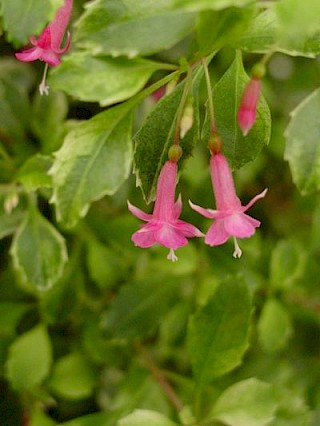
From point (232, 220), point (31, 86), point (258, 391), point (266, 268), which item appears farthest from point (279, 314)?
point (31, 86)

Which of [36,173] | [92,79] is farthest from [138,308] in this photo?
[92,79]

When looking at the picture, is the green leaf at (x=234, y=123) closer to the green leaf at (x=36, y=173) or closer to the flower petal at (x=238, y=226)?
the flower petal at (x=238, y=226)

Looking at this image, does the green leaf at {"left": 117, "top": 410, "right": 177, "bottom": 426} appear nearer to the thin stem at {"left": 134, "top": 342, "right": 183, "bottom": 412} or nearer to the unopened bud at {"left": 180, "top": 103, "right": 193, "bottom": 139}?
the thin stem at {"left": 134, "top": 342, "right": 183, "bottom": 412}

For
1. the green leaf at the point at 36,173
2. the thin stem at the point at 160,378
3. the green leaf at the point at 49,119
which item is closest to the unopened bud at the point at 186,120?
the green leaf at the point at 36,173

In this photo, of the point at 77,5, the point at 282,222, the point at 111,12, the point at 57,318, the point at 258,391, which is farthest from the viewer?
the point at 282,222

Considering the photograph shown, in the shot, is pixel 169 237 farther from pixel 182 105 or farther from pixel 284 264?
pixel 284 264

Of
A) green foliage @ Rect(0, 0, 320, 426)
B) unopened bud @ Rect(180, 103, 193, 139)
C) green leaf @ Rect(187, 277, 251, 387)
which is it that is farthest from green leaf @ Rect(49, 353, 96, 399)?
unopened bud @ Rect(180, 103, 193, 139)

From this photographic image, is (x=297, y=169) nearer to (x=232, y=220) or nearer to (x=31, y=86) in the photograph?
(x=232, y=220)
